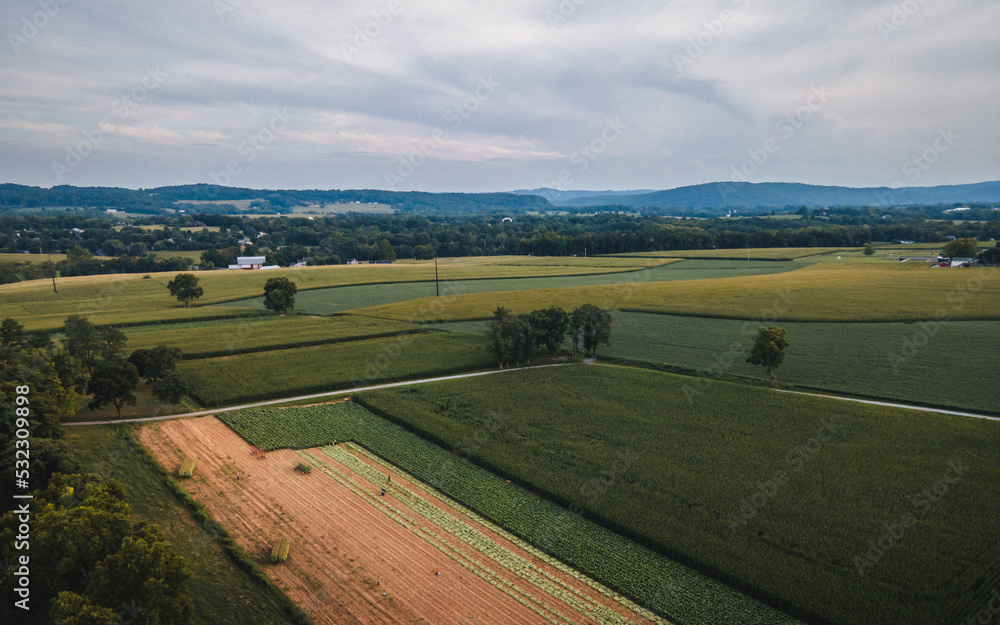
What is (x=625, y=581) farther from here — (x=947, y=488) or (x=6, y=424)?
(x=6, y=424)

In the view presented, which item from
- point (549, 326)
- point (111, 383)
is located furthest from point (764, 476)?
point (111, 383)

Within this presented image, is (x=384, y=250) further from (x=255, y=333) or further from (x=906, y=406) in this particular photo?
(x=906, y=406)

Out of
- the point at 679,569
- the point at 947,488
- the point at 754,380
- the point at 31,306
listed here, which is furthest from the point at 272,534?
the point at 31,306

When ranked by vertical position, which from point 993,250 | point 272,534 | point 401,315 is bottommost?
point 272,534

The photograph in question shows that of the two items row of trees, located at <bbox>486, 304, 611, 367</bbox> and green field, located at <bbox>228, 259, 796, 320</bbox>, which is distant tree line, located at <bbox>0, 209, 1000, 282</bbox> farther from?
row of trees, located at <bbox>486, 304, 611, 367</bbox>

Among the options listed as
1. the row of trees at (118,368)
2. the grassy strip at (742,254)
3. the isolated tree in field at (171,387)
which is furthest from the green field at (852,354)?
the grassy strip at (742,254)
